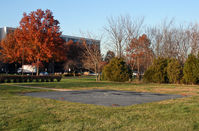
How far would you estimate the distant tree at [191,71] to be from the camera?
2570cm

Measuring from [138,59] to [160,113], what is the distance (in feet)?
88.8

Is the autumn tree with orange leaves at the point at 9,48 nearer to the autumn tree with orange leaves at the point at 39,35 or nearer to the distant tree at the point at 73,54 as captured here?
the autumn tree with orange leaves at the point at 39,35

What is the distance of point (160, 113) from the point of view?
26.3ft

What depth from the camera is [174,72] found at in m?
27.4

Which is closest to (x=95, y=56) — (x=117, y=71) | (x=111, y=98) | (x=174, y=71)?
(x=117, y=71)

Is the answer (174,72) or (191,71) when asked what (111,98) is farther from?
(174,72)

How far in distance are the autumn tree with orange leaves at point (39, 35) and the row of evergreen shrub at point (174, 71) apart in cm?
1467

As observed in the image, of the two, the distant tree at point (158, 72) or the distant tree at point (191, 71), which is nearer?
the distant tree at point (191, 71)

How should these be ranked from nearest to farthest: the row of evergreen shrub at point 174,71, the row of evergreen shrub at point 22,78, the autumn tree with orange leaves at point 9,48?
the row of evergreen shrub at point 174,71
the row of evergreen shrub at point 22,78
the autumn tree with orange leaves at point 9,48

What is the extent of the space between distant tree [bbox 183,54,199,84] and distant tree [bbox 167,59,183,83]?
0.79 metres

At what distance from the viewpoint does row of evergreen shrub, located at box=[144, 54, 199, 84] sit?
1024 inches

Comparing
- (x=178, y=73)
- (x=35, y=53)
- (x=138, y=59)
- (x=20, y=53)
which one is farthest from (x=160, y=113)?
(x=20, y=53)

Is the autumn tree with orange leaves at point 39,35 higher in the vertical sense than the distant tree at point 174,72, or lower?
higher

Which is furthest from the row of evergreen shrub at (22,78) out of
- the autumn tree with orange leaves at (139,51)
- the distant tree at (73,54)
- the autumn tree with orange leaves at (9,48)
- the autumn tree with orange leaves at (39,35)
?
the distant tree at (73,54)
